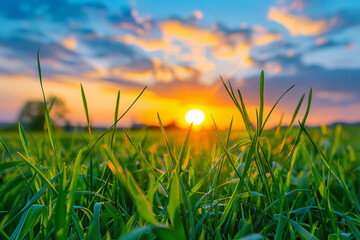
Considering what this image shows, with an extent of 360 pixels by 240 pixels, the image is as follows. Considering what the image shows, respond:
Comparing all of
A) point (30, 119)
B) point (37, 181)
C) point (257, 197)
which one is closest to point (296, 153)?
point (257, 197)

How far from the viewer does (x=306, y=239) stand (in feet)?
2.26

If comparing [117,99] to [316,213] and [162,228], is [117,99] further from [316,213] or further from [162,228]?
[316,213]

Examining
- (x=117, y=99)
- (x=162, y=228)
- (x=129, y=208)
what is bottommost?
(x=129, y=208)

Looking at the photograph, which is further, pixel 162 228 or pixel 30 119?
pixel 30 119

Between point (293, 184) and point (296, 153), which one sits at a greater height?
point (296, 153)

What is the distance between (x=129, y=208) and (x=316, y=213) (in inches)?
25.2

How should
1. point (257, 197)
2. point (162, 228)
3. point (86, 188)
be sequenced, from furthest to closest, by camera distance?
point (86, 188) → point (257, 197) → point (162, 228)

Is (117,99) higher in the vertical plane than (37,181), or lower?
higher

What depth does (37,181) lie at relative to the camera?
3.43ft

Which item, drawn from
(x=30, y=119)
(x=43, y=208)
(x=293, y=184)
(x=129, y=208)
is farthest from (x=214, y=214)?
(x=30, y=119)

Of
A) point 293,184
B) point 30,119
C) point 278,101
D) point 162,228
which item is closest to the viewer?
point 162,228

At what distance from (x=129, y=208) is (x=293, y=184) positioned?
0.71 meters

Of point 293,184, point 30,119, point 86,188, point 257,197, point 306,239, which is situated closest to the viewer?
point 306,239

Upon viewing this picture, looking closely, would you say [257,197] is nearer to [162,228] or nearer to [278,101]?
[278,101]
